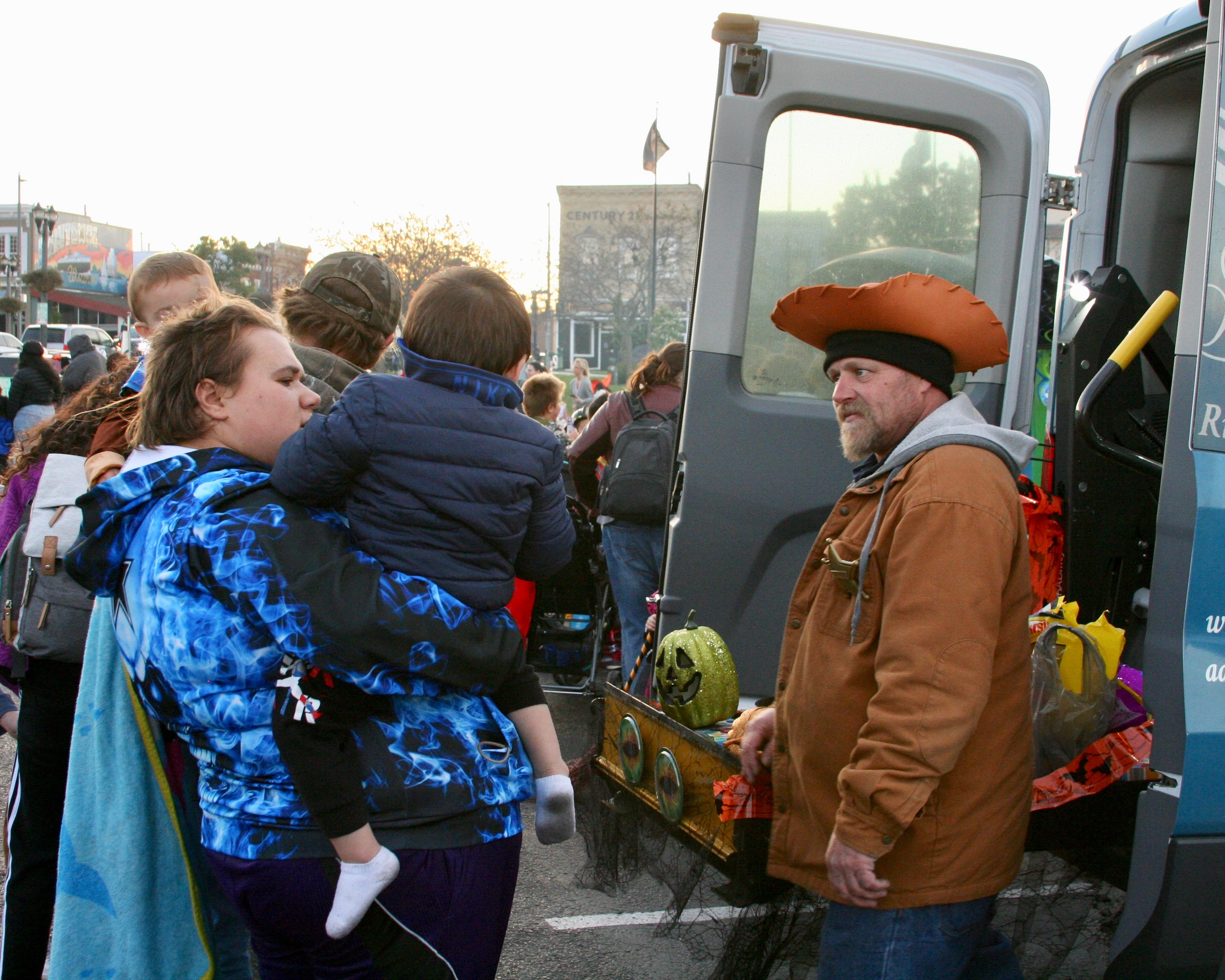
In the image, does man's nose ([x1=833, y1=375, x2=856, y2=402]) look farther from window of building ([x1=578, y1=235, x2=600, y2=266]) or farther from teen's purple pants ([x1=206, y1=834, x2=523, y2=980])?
window of building ([x1=578, y1=235, x2=600, y2=266])

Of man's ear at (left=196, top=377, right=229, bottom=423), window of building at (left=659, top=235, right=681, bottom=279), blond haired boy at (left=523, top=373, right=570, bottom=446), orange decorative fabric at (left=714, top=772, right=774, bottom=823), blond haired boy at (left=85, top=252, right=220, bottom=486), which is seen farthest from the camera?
window of building at (left=659, top=235, right=681, bottom=279)

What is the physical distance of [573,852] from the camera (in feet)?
13.7

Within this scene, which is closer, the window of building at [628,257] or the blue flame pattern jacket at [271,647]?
the blue flame pattern jacket at [271,647]

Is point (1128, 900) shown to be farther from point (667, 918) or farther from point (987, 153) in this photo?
point (987, 153)

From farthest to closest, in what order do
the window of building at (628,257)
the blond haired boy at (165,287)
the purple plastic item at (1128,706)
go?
1. the window of building at (628,257)
2. the blond haired boy at (165,287)
3. the purple plastic item at (1128,706)

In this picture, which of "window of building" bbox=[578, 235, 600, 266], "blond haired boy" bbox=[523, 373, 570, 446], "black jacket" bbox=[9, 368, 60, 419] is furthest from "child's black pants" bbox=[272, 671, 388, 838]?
"window of building" bbox=[578, 235, 600, 266]

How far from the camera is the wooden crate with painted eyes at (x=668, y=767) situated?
A: 2.35 meters

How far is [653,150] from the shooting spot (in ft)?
87.7

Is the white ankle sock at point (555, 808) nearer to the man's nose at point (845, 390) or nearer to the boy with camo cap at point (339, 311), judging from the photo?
the man's nose at point (845, 390)

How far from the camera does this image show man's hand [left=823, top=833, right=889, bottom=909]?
1812 millimetres

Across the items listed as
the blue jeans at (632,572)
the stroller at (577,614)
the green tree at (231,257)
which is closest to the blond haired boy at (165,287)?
the blue jeans at (632,572)

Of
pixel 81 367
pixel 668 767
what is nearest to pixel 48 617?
pixel 668 767

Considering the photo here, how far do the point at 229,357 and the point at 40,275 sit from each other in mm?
41607

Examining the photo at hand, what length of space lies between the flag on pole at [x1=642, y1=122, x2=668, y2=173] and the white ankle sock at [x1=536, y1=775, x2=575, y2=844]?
2567 centimetres
